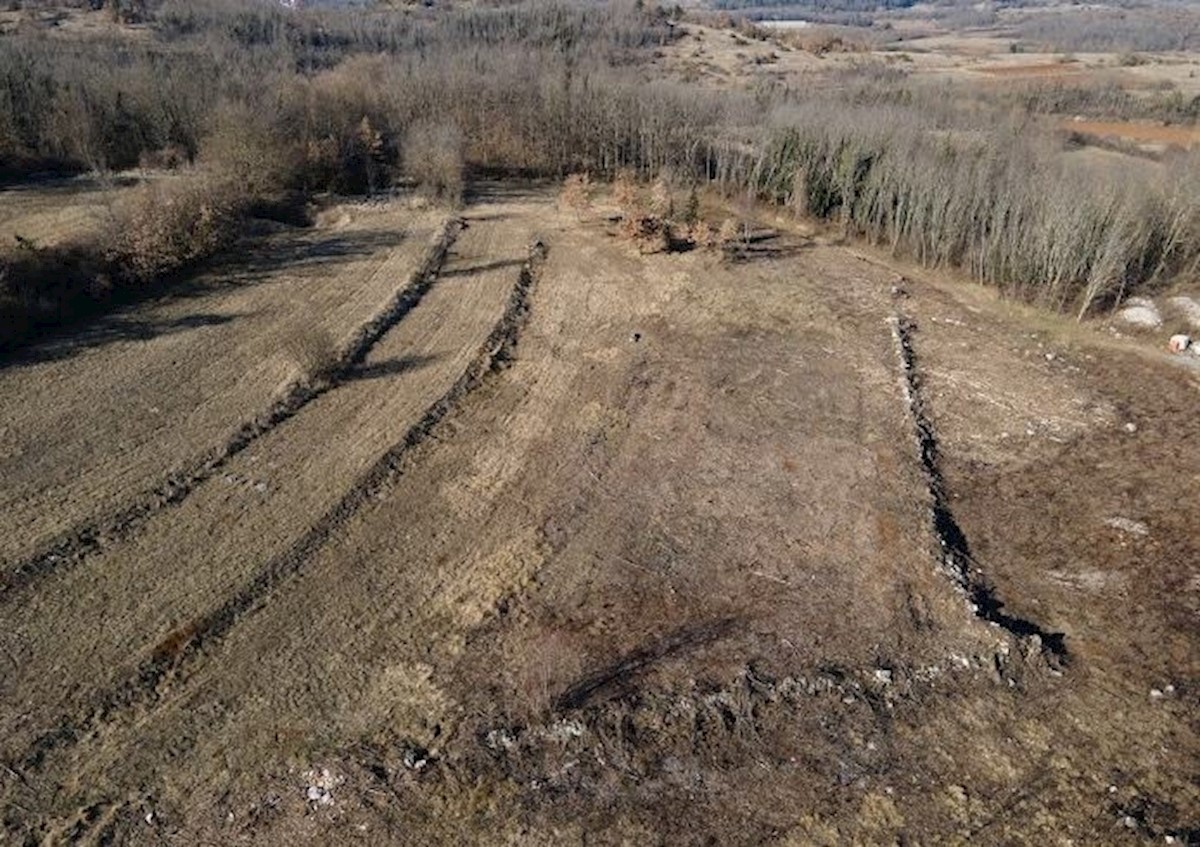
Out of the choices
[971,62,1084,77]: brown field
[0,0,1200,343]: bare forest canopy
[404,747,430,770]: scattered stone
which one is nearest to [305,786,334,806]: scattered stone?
[404,747,430,770]: scattered stone

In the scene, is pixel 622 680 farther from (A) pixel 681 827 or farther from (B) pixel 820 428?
(B) pixel 820 428

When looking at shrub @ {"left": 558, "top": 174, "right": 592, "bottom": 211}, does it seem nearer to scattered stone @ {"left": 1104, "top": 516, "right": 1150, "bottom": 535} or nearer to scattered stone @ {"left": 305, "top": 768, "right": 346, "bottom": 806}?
scattered stone @ {"left": 1104, "top": 516, "right": 1150, "bottom": 535}

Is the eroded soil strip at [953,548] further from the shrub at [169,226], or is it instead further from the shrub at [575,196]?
the shrub at [169,226]

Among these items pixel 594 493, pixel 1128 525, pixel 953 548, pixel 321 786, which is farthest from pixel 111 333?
pixel 1128 525

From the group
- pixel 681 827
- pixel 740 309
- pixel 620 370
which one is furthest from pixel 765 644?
pixel 740 309

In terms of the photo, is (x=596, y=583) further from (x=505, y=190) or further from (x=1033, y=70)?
(x=1033, y=70)

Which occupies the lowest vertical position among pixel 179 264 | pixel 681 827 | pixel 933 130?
pixel 681 827

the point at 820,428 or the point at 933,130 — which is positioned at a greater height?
the point at 933,130
